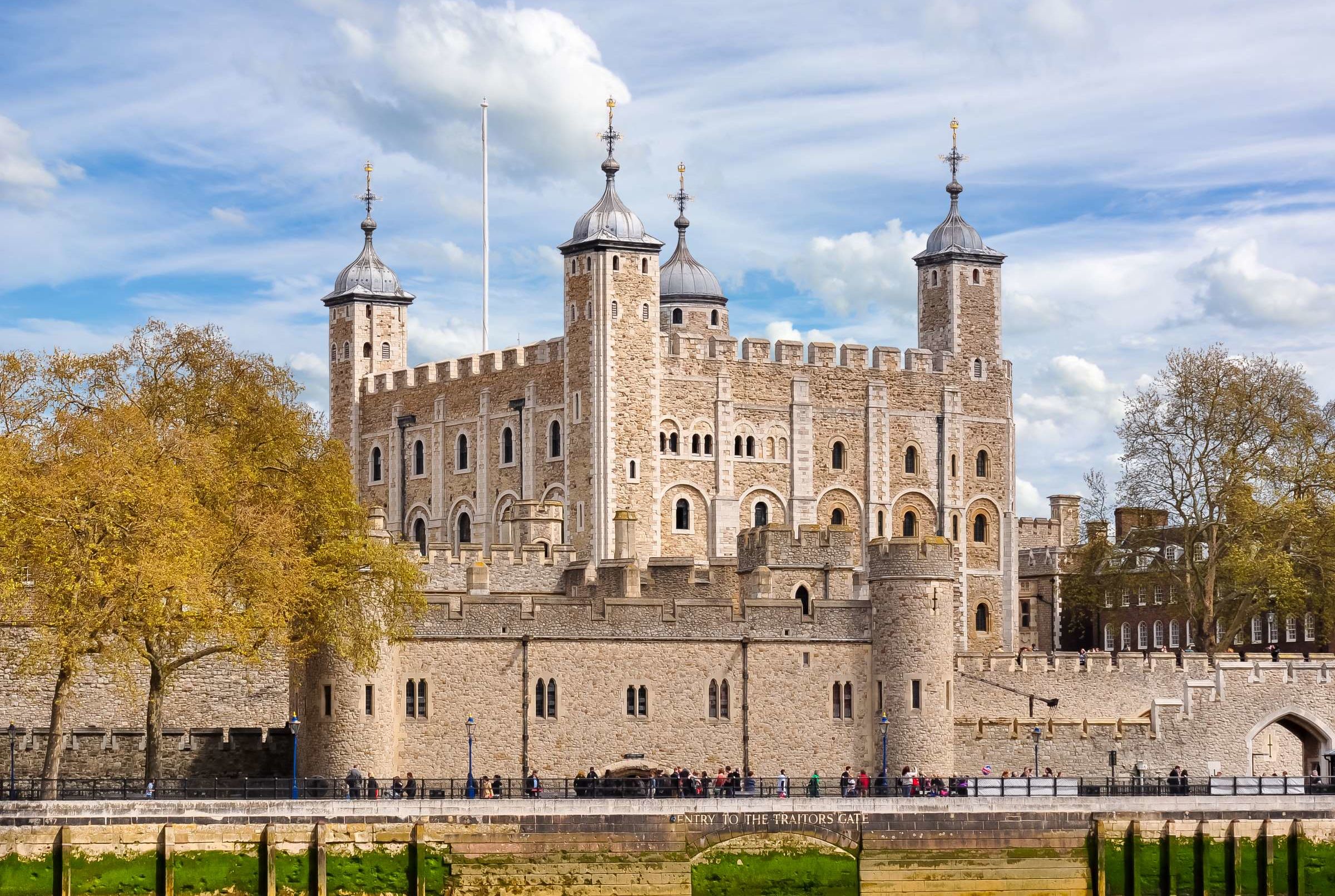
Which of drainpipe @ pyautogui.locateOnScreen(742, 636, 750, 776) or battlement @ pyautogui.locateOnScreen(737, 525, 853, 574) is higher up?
battlement @ pyautogui.locateOnScreen(737, 525, 853, 574)

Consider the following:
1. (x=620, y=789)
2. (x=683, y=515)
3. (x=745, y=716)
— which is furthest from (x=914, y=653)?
(x=683, y=515)

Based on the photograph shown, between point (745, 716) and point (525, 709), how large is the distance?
4975mm

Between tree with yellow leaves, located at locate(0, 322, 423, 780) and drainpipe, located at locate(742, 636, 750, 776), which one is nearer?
tree with yellow leaves, located at locate(0, 322, 423, 780)

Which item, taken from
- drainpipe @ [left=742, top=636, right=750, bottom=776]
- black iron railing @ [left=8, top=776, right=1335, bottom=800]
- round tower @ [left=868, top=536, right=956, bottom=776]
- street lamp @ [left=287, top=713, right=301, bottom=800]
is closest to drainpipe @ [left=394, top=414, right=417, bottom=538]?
round tower @ [left=868, top=536, right=956, bottom=776]

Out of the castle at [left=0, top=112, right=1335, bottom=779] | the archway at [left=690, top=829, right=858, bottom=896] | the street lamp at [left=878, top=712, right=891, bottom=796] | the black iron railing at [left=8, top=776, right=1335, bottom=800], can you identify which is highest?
the castle at [left=0, top=112, right=1335, bottom=779]

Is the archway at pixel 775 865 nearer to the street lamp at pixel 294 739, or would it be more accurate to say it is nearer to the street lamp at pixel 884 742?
the street lamp at pixel 294 739

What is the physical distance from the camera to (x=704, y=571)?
216 ft

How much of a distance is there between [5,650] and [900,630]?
19.4m

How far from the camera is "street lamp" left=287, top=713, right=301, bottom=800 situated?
1908 inches

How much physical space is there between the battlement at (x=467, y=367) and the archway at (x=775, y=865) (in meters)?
36.4

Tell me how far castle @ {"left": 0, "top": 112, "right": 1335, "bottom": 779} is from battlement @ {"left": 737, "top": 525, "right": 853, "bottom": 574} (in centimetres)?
9

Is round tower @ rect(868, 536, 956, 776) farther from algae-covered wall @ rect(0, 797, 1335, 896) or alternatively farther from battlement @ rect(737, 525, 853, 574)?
algae-covered wall @ rect(0, 797, 1335, 896)

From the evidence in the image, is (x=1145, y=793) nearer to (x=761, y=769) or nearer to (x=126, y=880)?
(x=761, y=769)

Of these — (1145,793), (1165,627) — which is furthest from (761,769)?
(1165,627)
